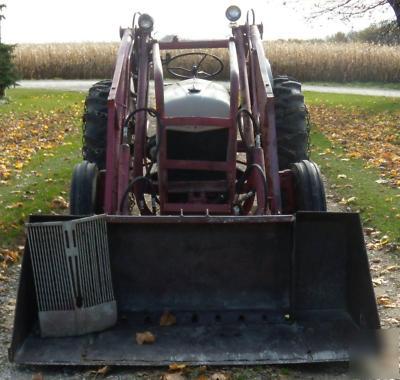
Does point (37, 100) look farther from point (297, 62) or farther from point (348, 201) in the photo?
point (297, 62)

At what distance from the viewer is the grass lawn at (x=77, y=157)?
851cm

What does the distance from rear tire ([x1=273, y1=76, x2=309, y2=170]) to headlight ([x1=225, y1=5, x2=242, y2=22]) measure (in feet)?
2.90

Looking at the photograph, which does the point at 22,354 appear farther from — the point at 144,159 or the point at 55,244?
the point at 144,159

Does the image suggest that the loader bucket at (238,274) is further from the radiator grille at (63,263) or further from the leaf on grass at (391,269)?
the leaf on grass at (391,269)

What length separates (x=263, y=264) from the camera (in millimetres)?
5168

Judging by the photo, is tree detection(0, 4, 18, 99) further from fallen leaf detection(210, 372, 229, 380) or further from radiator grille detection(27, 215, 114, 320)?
fallen leaf detection(210, 372, 229, 380)

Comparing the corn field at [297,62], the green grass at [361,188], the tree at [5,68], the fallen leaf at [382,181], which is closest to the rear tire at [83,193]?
the green grass at [361,188]

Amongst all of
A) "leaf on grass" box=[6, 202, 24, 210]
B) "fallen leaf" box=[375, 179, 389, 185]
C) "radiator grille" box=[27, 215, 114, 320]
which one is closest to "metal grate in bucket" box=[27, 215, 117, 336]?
"radiator grille" box=[27, 215, 114, 320]

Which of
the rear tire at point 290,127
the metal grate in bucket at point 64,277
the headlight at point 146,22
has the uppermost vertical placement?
the headlight at point 146,22

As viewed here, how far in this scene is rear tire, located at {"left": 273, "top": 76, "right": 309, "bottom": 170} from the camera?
24.0ft

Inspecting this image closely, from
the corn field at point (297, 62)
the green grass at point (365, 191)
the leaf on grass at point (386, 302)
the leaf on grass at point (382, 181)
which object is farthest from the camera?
the corn field at point (297, 62)

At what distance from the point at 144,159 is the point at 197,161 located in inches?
22.6

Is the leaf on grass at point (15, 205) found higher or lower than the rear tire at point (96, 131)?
lower

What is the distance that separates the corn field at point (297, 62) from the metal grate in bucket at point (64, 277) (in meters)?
33.7
